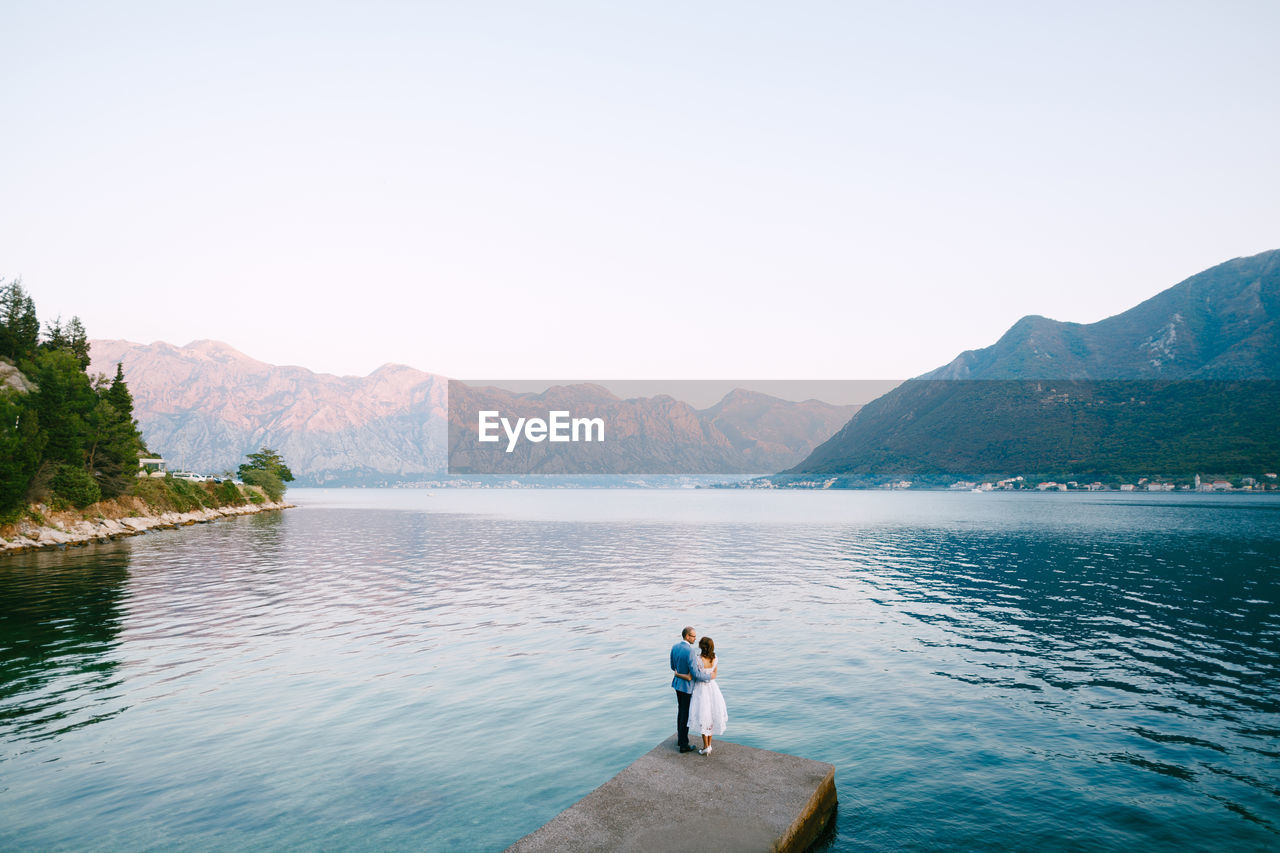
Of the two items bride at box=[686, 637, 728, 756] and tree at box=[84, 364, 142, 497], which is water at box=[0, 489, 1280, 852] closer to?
bride at box=[686, 637, 728, 756]

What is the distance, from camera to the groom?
16.0 meters

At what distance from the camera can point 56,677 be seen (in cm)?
2641

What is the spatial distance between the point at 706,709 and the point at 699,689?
1.66 feet

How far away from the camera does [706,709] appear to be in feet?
52.5

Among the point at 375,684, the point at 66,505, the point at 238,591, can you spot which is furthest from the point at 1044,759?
the point at 66,505

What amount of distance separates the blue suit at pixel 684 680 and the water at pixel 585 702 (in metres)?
0.73

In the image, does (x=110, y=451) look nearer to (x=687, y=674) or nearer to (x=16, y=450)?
(x=16, y=450)

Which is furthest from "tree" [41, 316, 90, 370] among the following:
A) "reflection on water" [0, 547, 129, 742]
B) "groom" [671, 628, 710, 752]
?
"groom" [671, 628, 710, 752]

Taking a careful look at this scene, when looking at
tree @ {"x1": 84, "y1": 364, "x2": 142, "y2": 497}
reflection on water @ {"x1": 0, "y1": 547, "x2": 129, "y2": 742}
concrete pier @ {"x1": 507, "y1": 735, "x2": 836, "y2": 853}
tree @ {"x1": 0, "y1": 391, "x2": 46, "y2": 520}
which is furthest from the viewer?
tree @ {"x1": 84, "y1": 364, "x2": 142, "y2": 497}

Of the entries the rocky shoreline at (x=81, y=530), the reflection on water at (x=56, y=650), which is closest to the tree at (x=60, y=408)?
the rocky shoreline at (x=81, y=530)

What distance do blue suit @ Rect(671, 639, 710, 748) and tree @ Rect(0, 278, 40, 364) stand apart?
439 ft

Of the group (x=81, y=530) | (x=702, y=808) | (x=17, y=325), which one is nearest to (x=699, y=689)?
(x=702, y=808)

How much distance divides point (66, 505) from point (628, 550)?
2885 inches

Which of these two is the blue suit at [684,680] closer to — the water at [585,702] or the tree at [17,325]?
the water at [585,702]
